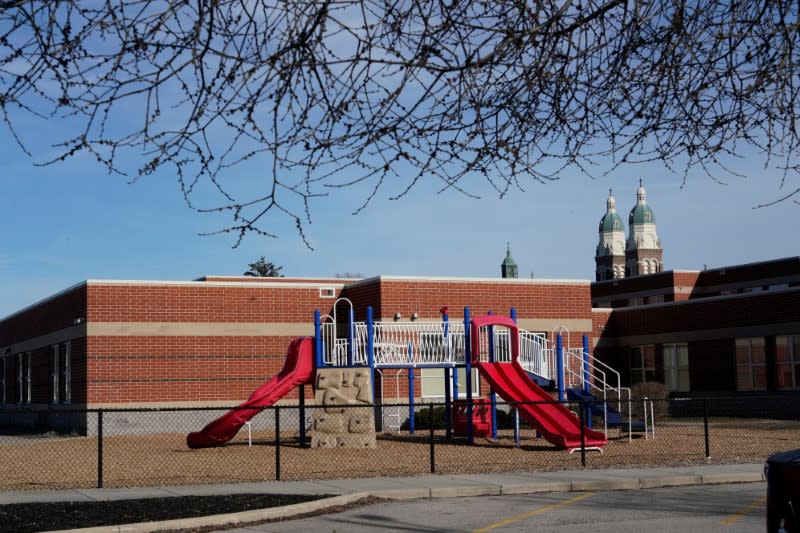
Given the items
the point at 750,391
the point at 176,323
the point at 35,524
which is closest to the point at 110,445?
the point at 176,323

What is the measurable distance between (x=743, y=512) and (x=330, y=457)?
11.8m

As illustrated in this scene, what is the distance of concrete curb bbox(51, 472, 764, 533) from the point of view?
1271cm

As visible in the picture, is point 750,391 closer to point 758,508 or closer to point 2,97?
point 758,508

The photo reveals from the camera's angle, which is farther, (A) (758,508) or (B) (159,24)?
(A) (758,508)

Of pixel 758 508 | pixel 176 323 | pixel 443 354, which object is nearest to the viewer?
pixel 758 508

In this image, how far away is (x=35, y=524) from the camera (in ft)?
41.3

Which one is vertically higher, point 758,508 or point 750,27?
point 750,27

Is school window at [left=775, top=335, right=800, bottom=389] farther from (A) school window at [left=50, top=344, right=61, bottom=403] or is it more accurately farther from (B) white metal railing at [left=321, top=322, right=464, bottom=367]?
(A) school window at [left=50, top=344, right=61, bottom=403]

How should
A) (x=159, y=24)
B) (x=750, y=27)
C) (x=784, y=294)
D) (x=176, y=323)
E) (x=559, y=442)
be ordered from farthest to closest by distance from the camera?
1. (x=784, y=294)
2. (x=176, y=323)
3. (x=559, y=442)
4. (x=750, y=27)
5. (x=159, y=24)

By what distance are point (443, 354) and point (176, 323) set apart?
10913 millimetres

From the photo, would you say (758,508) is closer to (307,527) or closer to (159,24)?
(307,527)

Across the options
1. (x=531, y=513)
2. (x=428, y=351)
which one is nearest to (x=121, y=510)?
(x=531, y=513)

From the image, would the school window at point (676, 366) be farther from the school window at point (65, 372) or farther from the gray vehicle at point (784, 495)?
the gray vehicle at point (784, 495)

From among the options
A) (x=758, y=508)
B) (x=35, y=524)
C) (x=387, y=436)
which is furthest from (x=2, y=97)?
(x=387, y=436)
